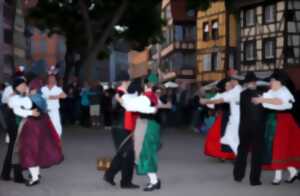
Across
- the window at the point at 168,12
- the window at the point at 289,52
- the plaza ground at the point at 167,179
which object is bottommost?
the plaza ground at the point at 167,179

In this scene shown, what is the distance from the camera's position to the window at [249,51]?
4615 centimetres

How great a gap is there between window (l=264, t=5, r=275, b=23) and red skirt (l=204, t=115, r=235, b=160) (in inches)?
1140

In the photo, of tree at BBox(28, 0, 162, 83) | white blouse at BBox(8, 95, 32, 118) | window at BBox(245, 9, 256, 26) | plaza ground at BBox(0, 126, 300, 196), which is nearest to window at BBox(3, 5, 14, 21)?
window at BBox(245, 9, 256, 26)

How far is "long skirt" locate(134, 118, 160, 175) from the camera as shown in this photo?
11.3 meters

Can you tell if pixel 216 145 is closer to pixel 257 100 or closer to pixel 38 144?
pixel 257 100

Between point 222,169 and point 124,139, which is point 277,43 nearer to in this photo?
point 222,169

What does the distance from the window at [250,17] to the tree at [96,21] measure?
8986 millimetres

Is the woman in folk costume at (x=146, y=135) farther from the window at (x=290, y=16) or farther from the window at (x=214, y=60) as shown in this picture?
the window at (x=214, y=60)

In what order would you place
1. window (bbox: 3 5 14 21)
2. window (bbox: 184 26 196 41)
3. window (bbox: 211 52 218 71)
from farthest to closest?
window (bbox: 3 5 14 21) < window (bbox: 184 26 196 41) < window (bbox: 211 52 218 71)

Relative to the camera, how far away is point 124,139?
11.6 meters

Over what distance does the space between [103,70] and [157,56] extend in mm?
52123

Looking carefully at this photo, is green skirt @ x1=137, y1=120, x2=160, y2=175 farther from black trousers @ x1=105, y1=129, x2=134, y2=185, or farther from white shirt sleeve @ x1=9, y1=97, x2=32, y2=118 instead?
white shirt sleeve @ x1=9, y1=97, x2=32, y2=118

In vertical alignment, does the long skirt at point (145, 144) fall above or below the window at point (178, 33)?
below

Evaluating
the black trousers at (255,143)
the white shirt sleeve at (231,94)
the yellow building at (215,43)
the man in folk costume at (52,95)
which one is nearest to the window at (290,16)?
the yellow building at (215,43)
